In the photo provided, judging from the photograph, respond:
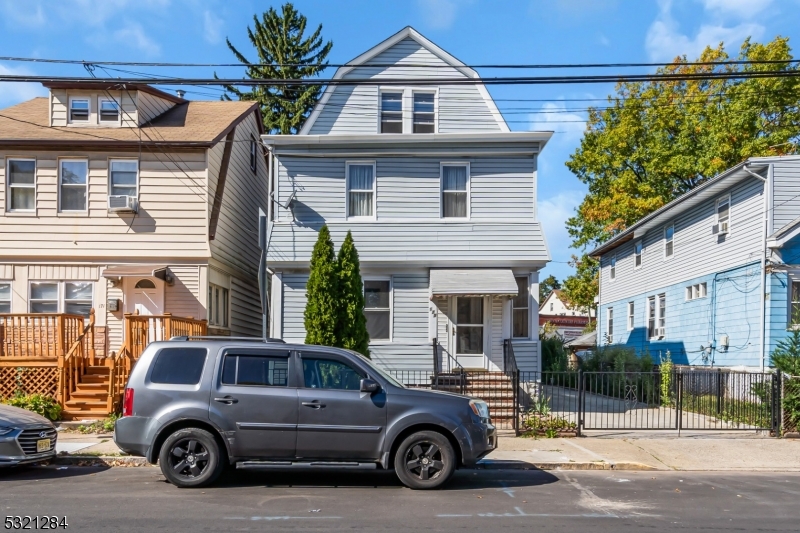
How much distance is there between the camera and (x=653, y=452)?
1277 cm

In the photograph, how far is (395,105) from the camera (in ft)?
61.5

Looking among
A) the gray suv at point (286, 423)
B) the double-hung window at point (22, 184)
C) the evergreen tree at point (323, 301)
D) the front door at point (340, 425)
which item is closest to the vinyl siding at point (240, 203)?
the evergreen tree at point (323, 301)

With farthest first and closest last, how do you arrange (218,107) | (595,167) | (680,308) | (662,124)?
(595,167) → (662,124) → (680,308) → (218,107)

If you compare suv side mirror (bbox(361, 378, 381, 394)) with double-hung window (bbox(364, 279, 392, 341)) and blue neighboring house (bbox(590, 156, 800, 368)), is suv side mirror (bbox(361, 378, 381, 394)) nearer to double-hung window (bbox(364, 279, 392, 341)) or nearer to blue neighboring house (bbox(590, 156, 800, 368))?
double-hung window (bbox(364, 279, 392, 341))

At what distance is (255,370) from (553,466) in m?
4.97

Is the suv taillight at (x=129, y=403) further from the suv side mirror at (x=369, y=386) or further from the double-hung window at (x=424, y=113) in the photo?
the double-hung window at (x=424, y=113)

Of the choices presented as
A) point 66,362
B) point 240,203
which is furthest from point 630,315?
point 66,362

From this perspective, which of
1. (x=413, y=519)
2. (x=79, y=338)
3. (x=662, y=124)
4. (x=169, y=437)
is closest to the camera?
(x=413, y=519)

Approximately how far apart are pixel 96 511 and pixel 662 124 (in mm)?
29907

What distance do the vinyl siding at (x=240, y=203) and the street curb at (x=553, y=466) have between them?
399 inches

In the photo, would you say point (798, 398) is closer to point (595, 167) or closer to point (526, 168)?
point (526, 168)

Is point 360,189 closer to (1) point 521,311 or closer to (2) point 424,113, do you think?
(2) point 424,113

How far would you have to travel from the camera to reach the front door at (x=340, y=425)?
9250 millimetres

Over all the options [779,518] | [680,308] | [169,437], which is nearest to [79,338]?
[169,437]
